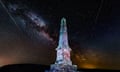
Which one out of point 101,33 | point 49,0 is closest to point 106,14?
point 101,33

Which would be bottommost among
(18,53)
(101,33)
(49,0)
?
(18,53)

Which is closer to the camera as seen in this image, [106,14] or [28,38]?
[106,14]

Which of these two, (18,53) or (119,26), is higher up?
(119,26)

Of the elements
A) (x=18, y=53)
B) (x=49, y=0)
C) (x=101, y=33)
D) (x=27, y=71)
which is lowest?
(x=27, y=71)

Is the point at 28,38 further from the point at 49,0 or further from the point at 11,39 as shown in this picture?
the point at 49,0

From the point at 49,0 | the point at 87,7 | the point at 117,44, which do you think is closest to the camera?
the point at 49,0

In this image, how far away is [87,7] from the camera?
5480 mm

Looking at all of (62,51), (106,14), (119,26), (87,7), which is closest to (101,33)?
(119,26)

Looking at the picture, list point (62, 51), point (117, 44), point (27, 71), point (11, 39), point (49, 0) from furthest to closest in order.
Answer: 1. point (62, 51)
2. point (27, 71)
3. point (117, 44)
4. point (11, 39)
5. point (49, 0)

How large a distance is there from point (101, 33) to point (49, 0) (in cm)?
246

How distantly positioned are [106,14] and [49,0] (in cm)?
176

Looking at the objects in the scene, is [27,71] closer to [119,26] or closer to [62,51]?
[119,26]

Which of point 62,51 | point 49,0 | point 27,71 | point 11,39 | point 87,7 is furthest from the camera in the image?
point 62,51

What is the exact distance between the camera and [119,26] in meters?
6.27
